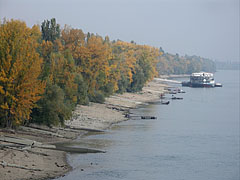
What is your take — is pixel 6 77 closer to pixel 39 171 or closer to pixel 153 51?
pixel 39 171

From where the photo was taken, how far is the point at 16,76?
4900 centimetres

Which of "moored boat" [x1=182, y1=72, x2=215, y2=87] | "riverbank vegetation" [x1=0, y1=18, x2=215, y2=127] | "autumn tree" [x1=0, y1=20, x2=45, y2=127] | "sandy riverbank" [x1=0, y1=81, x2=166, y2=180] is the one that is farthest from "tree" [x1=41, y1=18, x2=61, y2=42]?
"moored boat" [x1=182, y1=72, x2=215, y2=87]

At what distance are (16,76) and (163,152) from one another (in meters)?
16.8

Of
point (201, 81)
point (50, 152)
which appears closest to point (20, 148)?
point (50, 152)

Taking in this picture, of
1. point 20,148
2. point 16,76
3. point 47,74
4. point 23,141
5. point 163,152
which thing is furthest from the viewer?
point 47,74

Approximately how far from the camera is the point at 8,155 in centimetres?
4103

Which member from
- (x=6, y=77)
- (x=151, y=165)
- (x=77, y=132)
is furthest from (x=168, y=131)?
(x=6, y=77)

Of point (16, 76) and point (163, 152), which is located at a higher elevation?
point (16, 76)

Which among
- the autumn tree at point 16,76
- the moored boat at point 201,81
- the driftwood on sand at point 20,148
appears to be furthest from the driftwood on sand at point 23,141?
the moored boat at point 201,81

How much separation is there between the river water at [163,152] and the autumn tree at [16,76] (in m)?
7.24

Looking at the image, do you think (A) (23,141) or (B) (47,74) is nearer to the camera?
(A) (23,141)

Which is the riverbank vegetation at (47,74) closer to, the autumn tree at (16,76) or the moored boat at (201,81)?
the autumn tree at (16,76)

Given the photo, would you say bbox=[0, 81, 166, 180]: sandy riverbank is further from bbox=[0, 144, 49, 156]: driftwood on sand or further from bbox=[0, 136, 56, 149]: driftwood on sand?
bbox=[0, 136, 56, 149]: driftwood on sand

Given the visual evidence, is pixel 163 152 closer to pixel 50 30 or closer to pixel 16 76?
pixel 16 76
